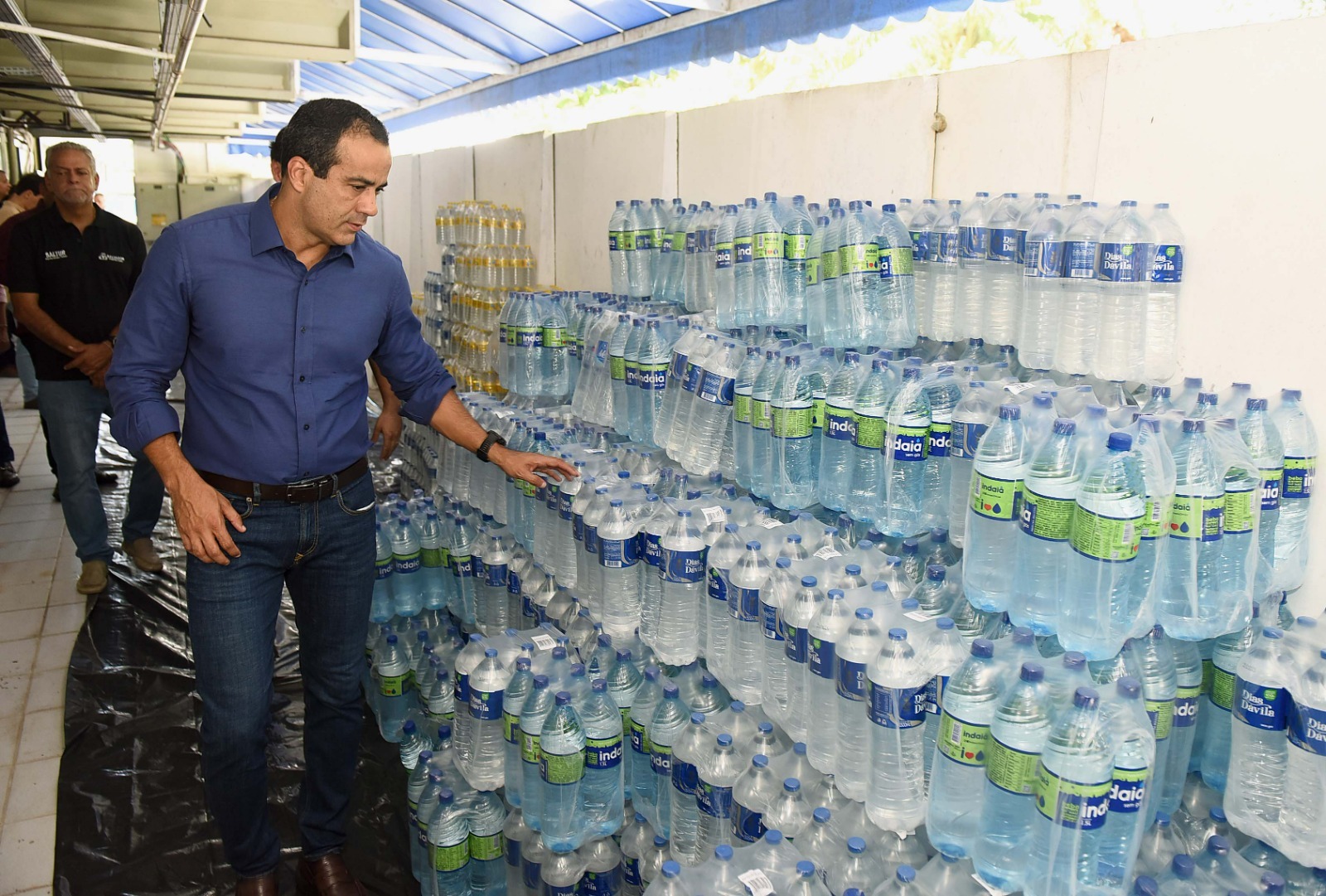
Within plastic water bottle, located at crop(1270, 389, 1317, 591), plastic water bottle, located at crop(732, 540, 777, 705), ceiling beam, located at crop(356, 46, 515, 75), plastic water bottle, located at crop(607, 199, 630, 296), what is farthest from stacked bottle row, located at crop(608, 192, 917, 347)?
ceiling beam, located at crop(356, 46, 515, 75)

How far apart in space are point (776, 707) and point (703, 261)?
174 centimetres

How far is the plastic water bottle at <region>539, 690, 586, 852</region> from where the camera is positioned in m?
2.59

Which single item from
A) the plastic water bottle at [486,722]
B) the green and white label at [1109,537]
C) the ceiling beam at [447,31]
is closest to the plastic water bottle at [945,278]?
the green and white label at [1109,537]

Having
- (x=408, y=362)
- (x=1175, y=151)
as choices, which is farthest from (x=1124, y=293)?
(x=408, y=362)

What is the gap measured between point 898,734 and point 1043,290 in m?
1.15

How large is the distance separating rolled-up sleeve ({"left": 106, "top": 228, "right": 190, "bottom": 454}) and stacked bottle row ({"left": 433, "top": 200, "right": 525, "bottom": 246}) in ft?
13.1

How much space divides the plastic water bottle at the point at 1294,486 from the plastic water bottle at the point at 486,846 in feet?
7.68

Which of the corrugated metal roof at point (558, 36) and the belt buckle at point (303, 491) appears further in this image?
the corrugated metal roof at point (558, 36)

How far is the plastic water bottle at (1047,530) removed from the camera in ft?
5.69

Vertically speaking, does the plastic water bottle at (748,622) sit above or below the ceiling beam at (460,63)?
below

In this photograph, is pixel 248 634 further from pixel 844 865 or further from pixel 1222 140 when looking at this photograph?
pixel 1222 140

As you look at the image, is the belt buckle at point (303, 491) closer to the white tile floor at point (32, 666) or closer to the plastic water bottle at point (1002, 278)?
the white tile floor at point (32, 666)

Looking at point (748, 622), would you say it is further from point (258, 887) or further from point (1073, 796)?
point (258, 887)

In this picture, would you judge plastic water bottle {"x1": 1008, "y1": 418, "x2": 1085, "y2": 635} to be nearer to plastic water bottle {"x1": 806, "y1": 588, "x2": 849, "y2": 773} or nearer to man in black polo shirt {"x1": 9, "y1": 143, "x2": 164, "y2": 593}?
plastic water bottle {"x1": 806, "y1": 588, "x2": 849, "y2": 773}
